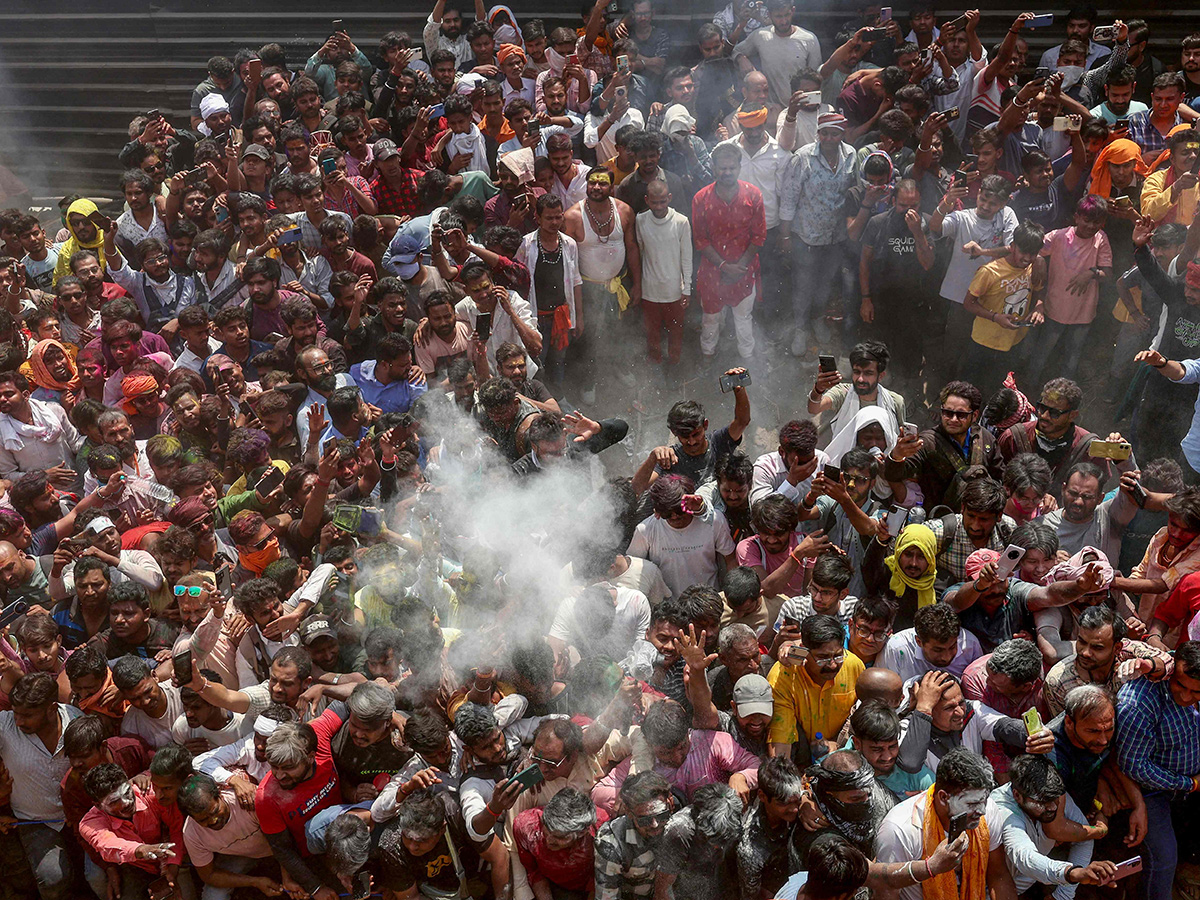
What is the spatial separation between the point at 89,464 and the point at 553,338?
3.00 meters

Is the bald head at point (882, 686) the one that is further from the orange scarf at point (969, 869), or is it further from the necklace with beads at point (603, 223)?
the necklace with beads at point (603, 223)

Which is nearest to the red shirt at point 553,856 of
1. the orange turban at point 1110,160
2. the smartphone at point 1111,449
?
the smartphone at point 1111,449

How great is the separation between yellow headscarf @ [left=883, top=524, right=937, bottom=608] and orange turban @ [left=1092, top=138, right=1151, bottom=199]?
10.9 ft

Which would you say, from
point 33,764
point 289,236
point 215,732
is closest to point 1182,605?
point 215,732

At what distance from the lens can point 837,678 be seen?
455 centimetres

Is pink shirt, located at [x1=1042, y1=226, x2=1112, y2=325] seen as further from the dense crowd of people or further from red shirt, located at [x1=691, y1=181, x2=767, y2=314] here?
red shirt, located at [x1=691, y1=181, x2=767, y2=314]

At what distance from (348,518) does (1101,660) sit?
11.9 feet

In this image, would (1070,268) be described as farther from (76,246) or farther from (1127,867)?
(76,246)

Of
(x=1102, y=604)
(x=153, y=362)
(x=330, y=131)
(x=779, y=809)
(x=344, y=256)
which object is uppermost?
(x=330, y=131)

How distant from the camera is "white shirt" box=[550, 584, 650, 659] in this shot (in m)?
5.06

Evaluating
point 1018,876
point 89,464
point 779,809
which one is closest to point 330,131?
point 89,464

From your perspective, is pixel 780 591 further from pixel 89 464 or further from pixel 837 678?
pixel 89 464

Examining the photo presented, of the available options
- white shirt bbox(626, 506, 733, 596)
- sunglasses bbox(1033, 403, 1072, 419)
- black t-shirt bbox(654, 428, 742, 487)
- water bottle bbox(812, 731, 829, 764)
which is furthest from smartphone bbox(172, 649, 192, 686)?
sunglasses bbox(1033, 403, 1072, 419)

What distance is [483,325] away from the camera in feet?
22.6
